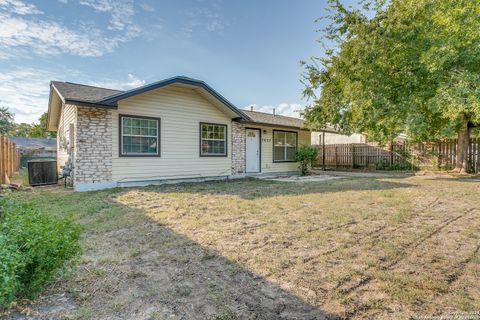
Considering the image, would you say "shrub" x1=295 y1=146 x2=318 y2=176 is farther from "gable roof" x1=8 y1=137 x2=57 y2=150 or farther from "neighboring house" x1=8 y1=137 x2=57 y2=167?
"gable roof" x1=8 y1=137 x2=57 y2=150

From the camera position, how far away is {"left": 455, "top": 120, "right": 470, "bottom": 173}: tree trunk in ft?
40.7

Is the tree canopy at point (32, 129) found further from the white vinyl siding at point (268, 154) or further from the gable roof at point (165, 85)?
the white vinyl siding at point (268, 154)

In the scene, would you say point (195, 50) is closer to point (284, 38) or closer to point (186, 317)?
point (284, 38)

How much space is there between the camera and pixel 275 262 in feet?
10.1

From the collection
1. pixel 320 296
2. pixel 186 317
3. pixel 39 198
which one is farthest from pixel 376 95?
pixel 39 198

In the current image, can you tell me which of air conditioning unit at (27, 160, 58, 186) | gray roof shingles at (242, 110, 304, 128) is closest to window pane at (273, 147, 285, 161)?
gray roof shingles at (242, 110, 304, 128)

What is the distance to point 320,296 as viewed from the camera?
2.35m

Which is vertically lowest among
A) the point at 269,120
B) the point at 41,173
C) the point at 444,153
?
the point at 41,173

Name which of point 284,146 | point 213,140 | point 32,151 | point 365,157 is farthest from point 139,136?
point 32,151

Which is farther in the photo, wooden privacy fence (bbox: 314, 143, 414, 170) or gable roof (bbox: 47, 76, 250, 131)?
wooden privacy fence (bbox: 314, 143, 414, 170)

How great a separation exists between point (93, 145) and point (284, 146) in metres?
8.98

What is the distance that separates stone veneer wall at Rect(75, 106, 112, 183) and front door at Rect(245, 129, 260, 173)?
19.9 ft

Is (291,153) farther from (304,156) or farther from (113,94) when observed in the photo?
(113,94)

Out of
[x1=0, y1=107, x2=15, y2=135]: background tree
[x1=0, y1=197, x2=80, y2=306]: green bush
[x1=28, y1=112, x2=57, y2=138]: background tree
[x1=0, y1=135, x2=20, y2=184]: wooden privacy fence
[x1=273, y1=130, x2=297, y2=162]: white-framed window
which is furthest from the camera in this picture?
[x1=28, y1=112, x2=57, y2=138]: background tree
